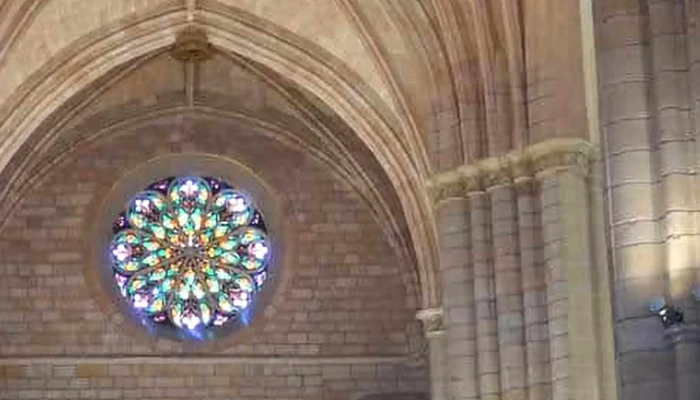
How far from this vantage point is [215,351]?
92.3 ft

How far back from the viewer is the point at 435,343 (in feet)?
82.9

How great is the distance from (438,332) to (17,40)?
5941mm

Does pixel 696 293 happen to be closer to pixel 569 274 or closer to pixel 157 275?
pixel 569 274

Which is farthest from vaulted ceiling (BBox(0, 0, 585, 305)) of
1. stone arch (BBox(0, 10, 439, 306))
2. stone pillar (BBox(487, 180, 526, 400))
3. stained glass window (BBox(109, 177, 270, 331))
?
stained glass window (BBox(109, 177, 270, 331))

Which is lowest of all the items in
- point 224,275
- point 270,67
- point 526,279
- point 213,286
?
point 526,279

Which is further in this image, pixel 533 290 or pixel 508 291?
pixel 508 291

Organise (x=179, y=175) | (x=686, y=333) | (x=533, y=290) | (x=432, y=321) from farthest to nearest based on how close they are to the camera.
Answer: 1. (x=179, y=175)
2. (x=432, y=321)
3. (x=533, y=290)
4. (x=686, y=333)

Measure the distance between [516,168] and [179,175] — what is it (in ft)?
30.7

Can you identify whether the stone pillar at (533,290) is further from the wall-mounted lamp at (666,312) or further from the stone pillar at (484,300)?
the wall-mounted lamp at (666,312)

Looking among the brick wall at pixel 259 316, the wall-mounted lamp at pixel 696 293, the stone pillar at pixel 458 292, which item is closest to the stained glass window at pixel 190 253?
the brick wall at pixel 259 316

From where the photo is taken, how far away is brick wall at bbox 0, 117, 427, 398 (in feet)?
91.5

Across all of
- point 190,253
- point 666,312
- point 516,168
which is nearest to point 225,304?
point 190,253

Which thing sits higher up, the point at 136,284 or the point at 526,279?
the point at 136,284

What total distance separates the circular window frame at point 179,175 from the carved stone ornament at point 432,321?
3383mm
